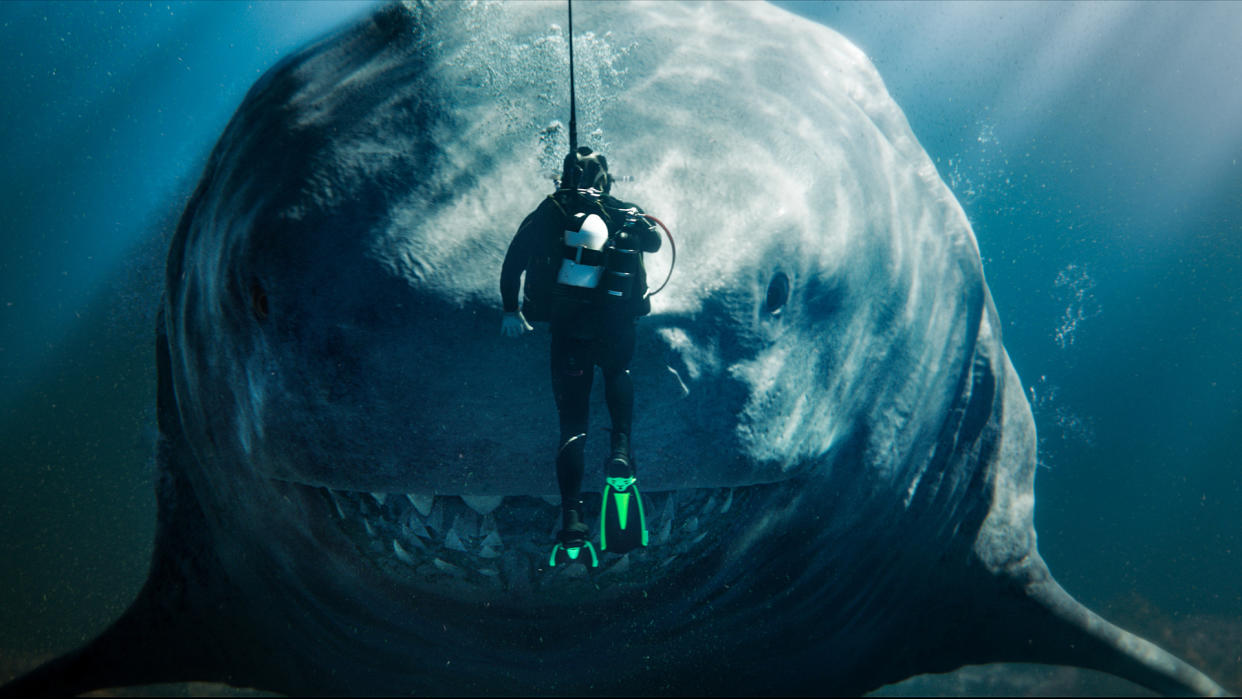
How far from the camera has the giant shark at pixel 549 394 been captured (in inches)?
63.1

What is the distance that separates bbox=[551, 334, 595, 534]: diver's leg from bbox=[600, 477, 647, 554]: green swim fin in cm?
10

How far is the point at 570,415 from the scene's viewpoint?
1.55 m

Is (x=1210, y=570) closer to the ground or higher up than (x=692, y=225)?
closer to the ground

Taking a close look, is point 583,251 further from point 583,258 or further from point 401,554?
point 401,554

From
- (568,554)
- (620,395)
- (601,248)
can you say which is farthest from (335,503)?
(601,248)

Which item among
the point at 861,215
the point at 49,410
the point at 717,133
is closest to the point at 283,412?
the point at 717,133

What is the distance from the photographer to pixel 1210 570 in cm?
1348

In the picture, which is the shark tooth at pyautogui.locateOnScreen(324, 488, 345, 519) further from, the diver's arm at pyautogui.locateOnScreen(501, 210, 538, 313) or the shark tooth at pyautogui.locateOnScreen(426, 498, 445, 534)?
the diver's arm at pyautogui.locateOnScreen(501, 210, 538, 313)

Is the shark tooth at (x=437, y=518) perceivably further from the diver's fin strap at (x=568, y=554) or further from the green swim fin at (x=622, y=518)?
the green swim fin at (x=622, y=518)

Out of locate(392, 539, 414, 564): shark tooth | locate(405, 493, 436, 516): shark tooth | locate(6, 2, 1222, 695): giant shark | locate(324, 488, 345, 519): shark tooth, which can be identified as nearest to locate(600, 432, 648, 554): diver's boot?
locate(6, 2, 1222, 695): giant shark

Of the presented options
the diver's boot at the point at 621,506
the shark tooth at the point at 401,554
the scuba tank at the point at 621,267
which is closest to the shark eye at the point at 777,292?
the scuba tank at the point at 621,267

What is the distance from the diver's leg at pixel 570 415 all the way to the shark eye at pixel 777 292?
616 millimetres

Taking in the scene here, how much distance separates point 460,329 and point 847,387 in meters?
1.40

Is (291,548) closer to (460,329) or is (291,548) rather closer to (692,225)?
(460,329)
